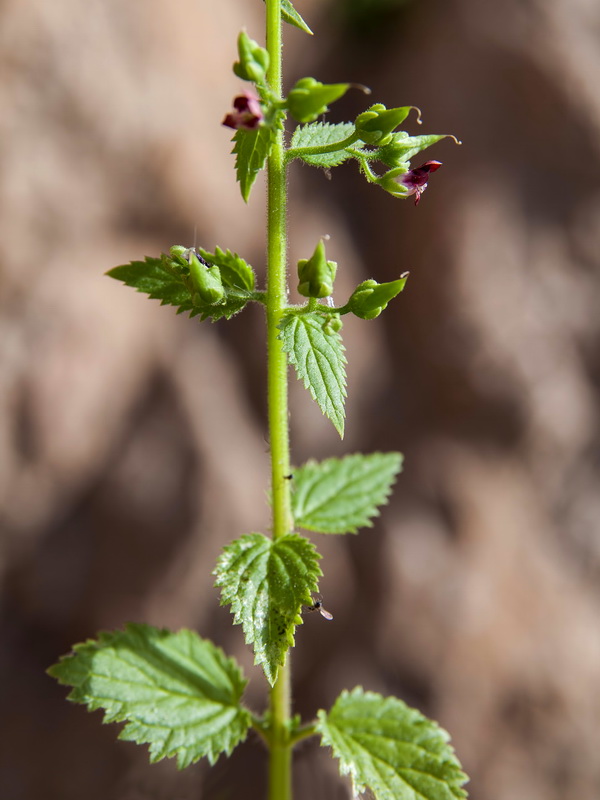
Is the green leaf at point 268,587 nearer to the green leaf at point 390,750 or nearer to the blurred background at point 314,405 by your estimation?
the green leaf at point 390,750

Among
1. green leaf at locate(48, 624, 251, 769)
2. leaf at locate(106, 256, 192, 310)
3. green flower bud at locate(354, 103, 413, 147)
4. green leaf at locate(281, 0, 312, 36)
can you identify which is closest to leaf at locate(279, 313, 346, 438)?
leaf at locate(106, 256, 192, 310)

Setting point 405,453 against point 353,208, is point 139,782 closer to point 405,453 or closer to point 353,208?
point 405,453

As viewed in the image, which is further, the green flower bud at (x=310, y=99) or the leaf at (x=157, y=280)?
the leaf at (x=157, y=280)

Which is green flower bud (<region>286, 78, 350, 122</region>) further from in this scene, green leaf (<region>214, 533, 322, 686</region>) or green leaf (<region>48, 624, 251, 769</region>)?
green leaf (<region>48, 624, 251, 769</region>)

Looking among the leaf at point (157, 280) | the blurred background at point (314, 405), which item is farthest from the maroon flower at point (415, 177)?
the blurred background at point (314, 405)

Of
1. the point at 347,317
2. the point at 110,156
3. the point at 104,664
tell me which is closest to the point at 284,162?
the point at 104,664

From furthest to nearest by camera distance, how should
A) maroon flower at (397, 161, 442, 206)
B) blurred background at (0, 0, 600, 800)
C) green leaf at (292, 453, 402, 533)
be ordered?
blurred background at (0, 0, 600, 800) < green leaf at (292, 453, 402, 533) < maroon flower at (397, 161, 442, 206)
